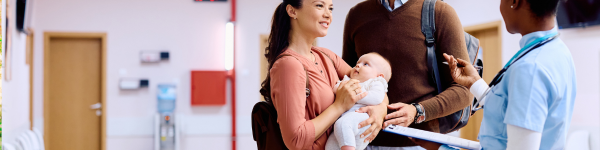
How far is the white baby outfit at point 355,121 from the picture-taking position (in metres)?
1.12

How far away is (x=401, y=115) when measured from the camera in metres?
1.23

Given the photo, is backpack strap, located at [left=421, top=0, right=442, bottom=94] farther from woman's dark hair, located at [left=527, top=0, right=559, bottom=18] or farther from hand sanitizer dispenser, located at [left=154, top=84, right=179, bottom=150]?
hand sanitizer dispenser, located at [left=154, top=84, right=179, bottom=150]

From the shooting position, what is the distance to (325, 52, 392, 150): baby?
1.12 meters

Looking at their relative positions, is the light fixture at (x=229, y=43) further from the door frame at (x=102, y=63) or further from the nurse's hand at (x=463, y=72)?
the nurse's hand at (x=463, y=72)

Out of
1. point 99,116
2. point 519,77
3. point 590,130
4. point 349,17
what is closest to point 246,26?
point 99,116

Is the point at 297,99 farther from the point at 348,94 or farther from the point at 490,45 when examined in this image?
the point at 490,45

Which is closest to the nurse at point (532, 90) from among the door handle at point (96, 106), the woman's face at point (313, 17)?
the woman's face at point (313, 17)

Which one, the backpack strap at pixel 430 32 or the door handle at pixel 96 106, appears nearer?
the backpack strap at pixel 430 32

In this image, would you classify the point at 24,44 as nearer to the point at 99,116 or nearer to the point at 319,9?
the point at 99,116

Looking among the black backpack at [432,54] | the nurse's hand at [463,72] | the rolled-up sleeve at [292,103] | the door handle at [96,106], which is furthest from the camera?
the door handle at [96,106]

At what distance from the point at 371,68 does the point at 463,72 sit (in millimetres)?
305

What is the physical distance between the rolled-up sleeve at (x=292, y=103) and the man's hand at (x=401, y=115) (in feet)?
0.92

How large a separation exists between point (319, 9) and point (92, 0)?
436 cm

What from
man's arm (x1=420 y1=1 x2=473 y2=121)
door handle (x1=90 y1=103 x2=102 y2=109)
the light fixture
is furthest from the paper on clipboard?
door handle (x1=90 y1=103 x2=102 y2=109)
